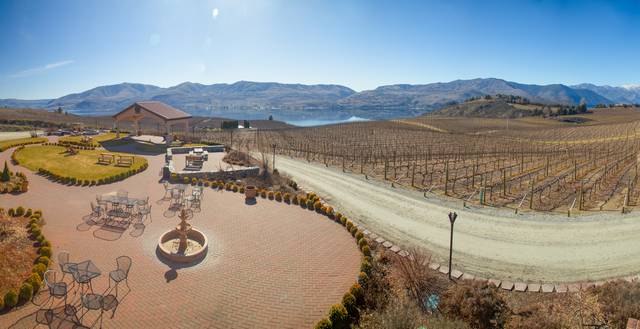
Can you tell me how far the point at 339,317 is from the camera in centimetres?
917

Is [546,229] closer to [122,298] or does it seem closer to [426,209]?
[426,209]

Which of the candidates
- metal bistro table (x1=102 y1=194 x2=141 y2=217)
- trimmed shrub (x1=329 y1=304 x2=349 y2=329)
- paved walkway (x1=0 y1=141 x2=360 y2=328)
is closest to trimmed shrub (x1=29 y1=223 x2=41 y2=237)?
paved walkway (x1=0 y1=141 x2=360 y2=328)

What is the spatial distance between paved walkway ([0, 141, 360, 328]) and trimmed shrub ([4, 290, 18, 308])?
29cm

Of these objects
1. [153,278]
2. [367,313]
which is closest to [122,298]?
[153,278]

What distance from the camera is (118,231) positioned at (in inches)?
567

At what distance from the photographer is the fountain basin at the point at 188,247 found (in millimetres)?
12289

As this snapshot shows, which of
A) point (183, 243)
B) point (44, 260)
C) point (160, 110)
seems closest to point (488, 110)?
point (160, 110)

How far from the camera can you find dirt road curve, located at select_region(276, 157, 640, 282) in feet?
44.1

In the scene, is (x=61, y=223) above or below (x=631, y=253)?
above

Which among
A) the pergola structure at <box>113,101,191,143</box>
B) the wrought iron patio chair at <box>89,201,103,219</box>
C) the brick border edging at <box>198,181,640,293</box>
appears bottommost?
the brick border edging at <box>198,181,640,293</box>

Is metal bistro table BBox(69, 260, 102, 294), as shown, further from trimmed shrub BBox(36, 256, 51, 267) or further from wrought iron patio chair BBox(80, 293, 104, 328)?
trimmed shrub BBox(36, 256, 51, 267)

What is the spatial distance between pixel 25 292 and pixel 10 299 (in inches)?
13.8

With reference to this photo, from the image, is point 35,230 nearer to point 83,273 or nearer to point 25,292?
point 25,292

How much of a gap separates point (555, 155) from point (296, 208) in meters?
37.6
